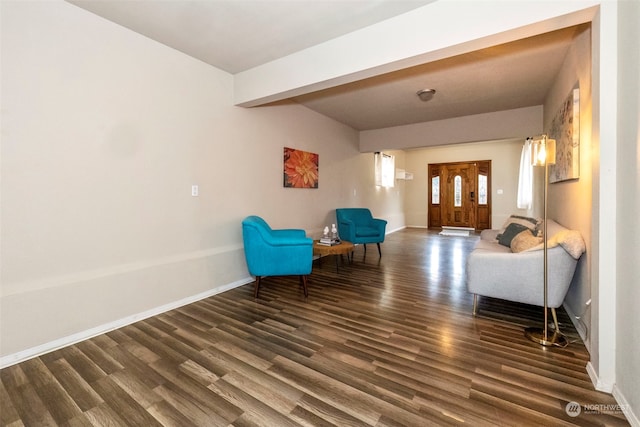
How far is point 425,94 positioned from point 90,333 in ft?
15.0

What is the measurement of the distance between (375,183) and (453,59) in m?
4.33

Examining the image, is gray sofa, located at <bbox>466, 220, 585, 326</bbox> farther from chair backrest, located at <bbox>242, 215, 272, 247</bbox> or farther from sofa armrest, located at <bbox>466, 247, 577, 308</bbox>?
chair backrest, located at <bbox>242, 215, 272, 247</bbox>

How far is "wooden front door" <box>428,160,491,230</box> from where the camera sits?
27.6ft

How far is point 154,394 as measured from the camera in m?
1.62

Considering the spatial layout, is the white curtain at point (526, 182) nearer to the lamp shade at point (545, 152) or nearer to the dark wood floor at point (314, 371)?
the dark wood floor at point (314, 371)

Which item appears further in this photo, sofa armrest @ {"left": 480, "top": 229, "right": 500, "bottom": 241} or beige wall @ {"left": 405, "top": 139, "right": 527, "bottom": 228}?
beige wall @ {"left": 405, "top": 139, "right": 527, "bottom": 228}

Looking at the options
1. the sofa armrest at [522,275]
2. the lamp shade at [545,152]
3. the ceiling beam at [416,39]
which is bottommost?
the sofa armrest at [522,275]

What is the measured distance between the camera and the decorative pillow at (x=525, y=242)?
2.64 m

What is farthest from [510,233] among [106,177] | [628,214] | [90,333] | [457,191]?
[457,191]

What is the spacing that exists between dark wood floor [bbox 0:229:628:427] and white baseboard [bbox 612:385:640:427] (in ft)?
0.13

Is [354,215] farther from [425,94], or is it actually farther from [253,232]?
[253,232]

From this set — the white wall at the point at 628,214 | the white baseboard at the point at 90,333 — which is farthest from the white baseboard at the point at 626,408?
the white baseboard at the point at 90,333

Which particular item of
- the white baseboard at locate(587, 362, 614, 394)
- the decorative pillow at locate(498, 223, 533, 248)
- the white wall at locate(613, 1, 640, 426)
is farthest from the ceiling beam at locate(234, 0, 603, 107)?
the decorative pillow at locate(498, 223, 533, 248)

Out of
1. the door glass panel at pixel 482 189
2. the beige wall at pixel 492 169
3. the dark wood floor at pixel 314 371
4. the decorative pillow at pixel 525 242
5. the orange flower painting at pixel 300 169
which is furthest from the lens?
the door glass panel at pixel 482 189
